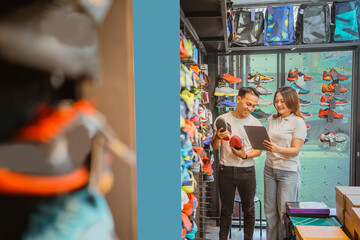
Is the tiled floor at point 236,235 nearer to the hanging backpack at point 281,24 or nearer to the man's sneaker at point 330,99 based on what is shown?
the man's sneaker at point 330,99

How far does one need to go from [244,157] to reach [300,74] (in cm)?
187

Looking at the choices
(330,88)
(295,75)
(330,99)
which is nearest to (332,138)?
(330,99)

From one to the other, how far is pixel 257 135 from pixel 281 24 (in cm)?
178

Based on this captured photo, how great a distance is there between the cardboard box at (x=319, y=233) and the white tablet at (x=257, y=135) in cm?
140

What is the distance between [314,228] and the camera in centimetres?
174

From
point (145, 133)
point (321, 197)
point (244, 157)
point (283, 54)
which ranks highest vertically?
point (283, 54)

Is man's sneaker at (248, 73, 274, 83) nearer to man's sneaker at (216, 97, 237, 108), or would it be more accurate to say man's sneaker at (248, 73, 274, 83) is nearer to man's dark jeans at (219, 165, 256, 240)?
man's sneaker at (216, 97, 237, 108)

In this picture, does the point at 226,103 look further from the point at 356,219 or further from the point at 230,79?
the point at 356,219

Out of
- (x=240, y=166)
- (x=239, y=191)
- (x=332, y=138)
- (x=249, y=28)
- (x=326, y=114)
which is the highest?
(x=249, y=28)

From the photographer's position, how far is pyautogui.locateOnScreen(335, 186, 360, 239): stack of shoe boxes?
1550 millimetres

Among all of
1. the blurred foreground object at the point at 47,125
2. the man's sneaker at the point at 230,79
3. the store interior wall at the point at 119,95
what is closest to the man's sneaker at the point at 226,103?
the man's sneaker at the point at 230,79

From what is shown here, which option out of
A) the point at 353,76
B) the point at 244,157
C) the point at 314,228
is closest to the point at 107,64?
the point at 314,228

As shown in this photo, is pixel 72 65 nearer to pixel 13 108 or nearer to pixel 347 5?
pixel 13 108

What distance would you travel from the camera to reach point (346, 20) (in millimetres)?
3910
